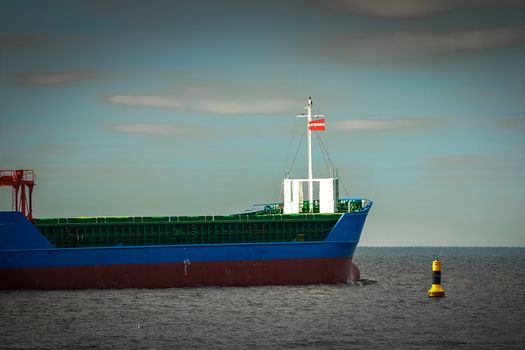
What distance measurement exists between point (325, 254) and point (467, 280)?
20.5 metres

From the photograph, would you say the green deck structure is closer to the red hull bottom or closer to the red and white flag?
the red hull bottom

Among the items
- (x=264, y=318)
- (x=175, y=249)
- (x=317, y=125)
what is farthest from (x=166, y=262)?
(x=317, y=125)

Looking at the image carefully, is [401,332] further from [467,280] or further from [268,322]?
[467,280]

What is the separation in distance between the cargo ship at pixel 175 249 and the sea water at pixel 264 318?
2.88 ft

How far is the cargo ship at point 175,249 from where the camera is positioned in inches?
1815

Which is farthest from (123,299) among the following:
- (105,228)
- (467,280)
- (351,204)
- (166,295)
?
(467,280)

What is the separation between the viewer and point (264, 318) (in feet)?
125

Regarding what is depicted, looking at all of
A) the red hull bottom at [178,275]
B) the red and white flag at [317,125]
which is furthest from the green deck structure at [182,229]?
the red and white flag at [317,125]

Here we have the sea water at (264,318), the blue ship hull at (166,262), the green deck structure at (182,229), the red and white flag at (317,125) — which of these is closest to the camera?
the sea water at (264,318)

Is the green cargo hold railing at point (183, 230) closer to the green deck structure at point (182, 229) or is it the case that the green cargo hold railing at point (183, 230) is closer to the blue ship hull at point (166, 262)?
the green deck structure at point (182, 229)

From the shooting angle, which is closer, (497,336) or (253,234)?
(497,336)

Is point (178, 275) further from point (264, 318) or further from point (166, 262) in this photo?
point (264, 318)

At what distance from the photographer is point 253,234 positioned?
50188mm

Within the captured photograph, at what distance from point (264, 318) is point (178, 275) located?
10522 mm
